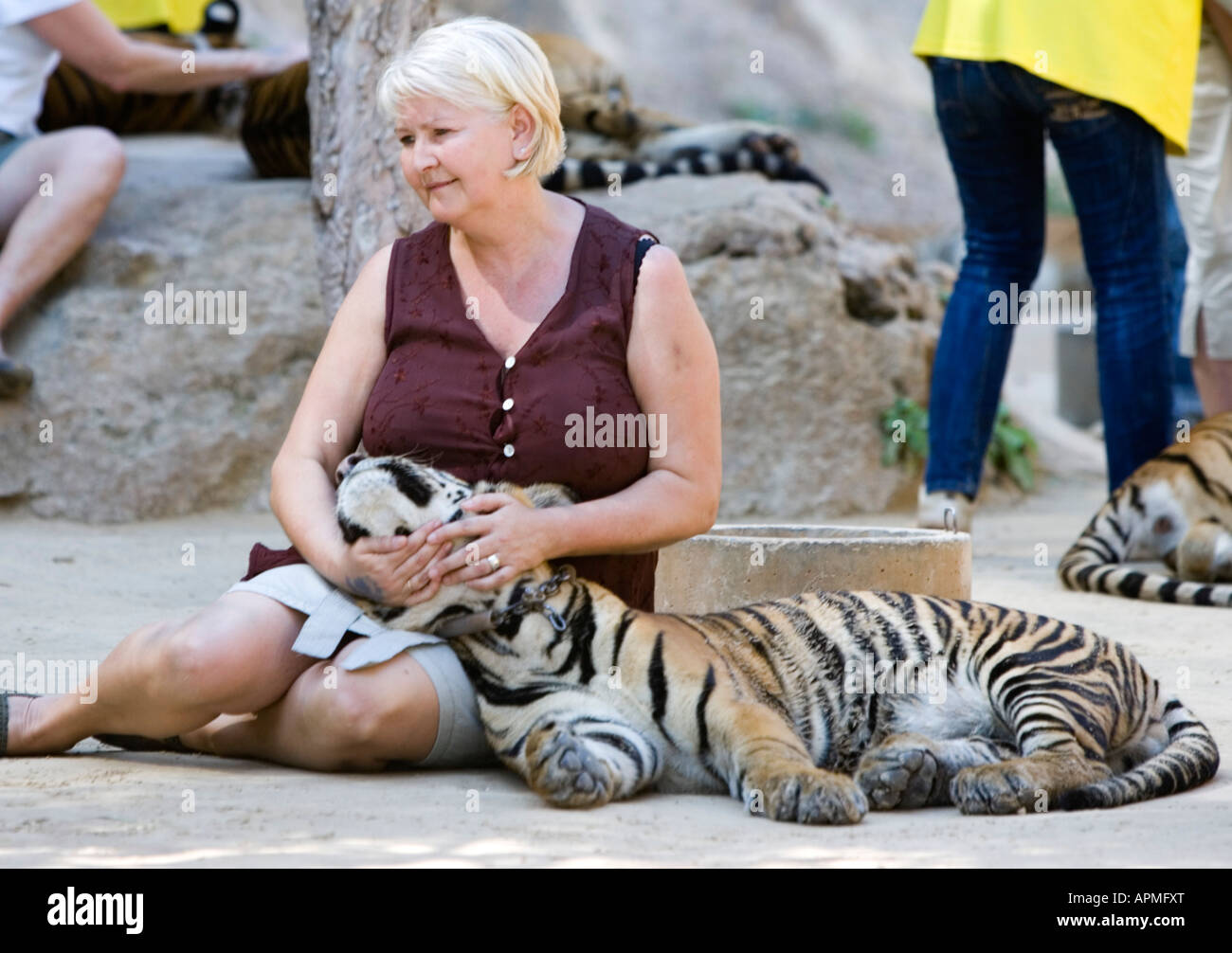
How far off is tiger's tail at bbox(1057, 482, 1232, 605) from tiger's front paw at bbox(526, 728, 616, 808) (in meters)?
3.12

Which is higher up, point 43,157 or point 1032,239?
point 43,157

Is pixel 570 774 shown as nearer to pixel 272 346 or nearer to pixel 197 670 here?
pixel 197 670

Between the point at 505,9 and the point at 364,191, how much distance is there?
13.5 m

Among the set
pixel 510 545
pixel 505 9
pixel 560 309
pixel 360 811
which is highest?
pixel 505 9

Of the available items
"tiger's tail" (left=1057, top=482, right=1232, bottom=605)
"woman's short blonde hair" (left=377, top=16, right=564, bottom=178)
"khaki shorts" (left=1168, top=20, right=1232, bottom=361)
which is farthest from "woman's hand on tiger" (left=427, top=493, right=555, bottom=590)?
"khaki shorts" (left=1168, top=20, right=1232, bottom=361)

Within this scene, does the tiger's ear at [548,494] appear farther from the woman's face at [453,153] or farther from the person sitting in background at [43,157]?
the person sitting in background at [43,157]

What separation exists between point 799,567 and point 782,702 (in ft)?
2.83

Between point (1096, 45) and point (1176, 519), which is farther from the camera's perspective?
point (1176, 519)

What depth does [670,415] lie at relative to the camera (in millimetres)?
3424

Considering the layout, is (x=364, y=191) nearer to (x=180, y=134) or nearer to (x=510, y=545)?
(x=510, y=545)

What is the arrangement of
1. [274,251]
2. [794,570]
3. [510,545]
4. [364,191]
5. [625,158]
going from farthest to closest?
[625,158] < [274,251] < [364,191] < [794,570] < [510,545]

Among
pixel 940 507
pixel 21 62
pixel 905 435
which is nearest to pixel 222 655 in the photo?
pixel 940 507

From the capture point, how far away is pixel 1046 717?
10.7 ft

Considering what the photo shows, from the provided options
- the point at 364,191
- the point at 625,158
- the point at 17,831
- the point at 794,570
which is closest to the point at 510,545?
the point at 17,831
